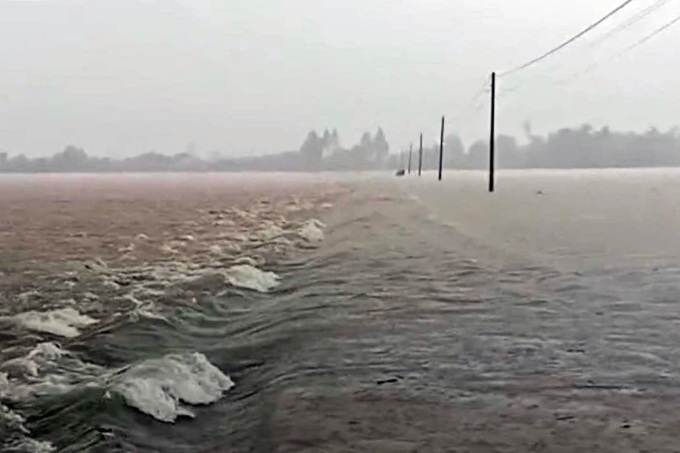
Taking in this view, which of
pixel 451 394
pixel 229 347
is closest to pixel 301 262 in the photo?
pixel 229 347

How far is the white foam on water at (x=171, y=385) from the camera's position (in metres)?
7.60

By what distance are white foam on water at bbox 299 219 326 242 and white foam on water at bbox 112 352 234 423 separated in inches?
685

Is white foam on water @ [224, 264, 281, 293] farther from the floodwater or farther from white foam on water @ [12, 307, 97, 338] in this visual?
white foam on water @ [12, 307, 97, 338]

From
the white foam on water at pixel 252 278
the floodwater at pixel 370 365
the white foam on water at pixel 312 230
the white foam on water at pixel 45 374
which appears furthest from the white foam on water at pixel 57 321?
the white foam on water at pixel 312 230

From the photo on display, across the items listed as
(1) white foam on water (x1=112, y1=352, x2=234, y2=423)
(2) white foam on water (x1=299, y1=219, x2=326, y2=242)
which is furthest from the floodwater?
(2) white foam on water (x1=299, y1=219, x2=326, y2=242)

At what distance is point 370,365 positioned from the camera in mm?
8945

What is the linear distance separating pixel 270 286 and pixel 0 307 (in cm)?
432

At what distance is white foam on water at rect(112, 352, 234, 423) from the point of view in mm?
7598

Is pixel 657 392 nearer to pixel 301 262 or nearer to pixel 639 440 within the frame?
pixel 639 440

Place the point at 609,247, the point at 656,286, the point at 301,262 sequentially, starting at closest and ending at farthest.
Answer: the point at 656,286, the point at 301,262, the point at 609,247

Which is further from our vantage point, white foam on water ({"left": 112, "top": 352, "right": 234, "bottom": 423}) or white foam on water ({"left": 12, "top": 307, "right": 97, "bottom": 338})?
white foam on water ({"left": 12, "top": 307, "right": 97, "bottom": 338})

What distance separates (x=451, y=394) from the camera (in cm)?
770

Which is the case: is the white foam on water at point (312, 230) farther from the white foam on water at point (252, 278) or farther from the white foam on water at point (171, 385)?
the white foam on water at point (171, 385)

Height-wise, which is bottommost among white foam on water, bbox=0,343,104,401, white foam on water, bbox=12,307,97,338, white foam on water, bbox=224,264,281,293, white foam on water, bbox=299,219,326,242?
white foam on water, bbox=299,219,326,242
